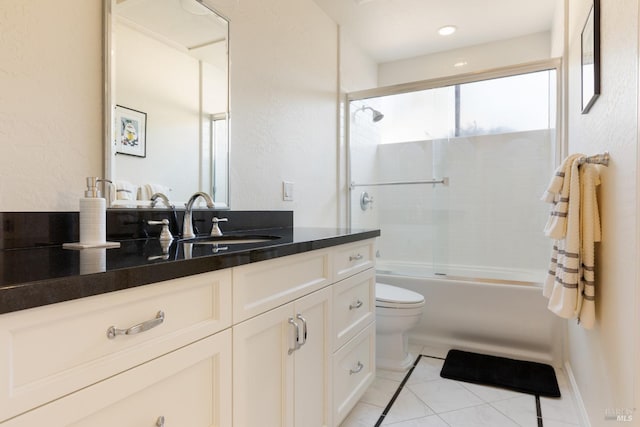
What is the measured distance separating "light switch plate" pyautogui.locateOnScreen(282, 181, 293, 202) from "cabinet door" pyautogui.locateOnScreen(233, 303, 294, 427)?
98 cm

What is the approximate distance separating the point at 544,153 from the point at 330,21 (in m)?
1.73

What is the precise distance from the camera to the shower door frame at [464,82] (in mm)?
2145

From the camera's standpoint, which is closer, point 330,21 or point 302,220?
point 302,220

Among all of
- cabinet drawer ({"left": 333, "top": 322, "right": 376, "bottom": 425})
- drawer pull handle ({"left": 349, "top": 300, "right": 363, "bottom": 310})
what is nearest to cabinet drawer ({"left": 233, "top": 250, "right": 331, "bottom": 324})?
drawer pull handle ({"left": 349, "top": 300, "right": 363, "bottom": 310})

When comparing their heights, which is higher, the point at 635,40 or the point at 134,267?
the point at 635,40

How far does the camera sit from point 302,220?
2.19 m

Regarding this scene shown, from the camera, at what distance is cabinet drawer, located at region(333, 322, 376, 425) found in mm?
1389

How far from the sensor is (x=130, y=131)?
1.22 metres

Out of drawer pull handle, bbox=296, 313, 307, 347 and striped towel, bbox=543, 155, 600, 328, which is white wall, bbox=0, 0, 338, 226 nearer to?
drawer pull handle, bbox=296, 313, 307, 347

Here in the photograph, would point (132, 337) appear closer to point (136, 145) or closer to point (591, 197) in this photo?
point (136, 145)

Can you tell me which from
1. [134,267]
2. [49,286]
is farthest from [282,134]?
[49,286]

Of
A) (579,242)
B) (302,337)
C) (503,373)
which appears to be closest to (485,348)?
(503,373)

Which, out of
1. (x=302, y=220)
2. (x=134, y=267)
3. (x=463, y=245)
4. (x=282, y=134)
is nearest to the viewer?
(x=134, y=267)

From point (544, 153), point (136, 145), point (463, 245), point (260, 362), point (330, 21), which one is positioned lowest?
point (260, 362)
